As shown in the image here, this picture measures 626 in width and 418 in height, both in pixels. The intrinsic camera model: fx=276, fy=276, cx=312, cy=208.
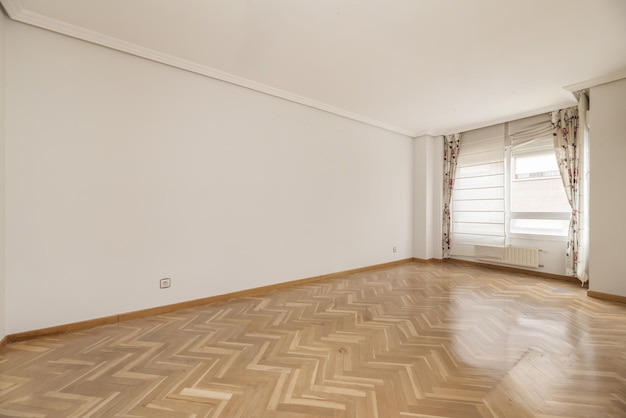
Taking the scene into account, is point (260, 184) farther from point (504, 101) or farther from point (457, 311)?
point (504, 101)

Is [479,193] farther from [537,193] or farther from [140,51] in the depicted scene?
[140,51]

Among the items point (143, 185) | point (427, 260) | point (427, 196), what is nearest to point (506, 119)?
point (427, 196)

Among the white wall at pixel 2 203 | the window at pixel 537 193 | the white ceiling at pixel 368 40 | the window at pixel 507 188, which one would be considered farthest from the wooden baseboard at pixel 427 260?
the white wall at pixel 2 203

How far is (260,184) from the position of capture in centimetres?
370

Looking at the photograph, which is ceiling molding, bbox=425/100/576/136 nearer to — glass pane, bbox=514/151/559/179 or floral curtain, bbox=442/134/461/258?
floral curtain, bbox=442/134/461/258

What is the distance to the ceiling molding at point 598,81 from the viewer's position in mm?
3330

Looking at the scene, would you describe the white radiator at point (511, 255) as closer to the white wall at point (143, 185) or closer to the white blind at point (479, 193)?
the white blind at point (479, 193)

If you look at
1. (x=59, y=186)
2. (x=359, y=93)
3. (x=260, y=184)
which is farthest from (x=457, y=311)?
(x=59, y=186)

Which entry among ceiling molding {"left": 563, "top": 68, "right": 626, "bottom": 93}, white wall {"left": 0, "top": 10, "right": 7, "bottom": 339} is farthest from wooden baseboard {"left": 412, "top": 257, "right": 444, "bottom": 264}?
white wall {"left": 0, "top": 10, "right": 7, "bottom": 339}

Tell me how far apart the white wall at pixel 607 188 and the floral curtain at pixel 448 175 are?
88.9 inches

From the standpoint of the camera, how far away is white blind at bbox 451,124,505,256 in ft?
17.1

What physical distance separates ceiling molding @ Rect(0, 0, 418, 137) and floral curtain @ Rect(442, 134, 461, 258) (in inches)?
114

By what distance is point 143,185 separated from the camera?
2855 millimetres

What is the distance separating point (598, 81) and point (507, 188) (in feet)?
6.62
